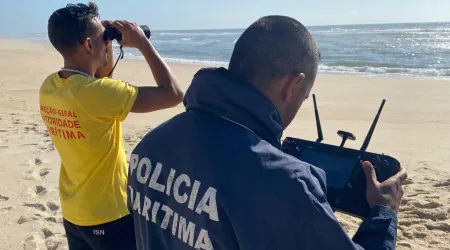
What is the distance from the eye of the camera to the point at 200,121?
1381 millimetres

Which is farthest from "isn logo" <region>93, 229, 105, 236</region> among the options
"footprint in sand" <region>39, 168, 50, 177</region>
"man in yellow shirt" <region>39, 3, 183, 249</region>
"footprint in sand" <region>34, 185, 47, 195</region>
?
"footprint in sand" <region>39, 168, 50, 177</region>

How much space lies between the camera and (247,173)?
48.9 inches

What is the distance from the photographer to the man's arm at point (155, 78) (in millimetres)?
2383

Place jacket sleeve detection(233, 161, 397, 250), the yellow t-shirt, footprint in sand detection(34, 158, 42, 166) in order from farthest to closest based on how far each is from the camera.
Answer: footprint in sand detection(34, 158, 42, 166)
the yellow t-shirt
jacket sleeve detection(233, 161, 397, 250)

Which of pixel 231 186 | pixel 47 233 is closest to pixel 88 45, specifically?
pixel 231 186

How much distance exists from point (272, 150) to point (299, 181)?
0.38 ft

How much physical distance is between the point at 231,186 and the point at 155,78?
1.36m

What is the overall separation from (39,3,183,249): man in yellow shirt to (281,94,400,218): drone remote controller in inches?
31.2

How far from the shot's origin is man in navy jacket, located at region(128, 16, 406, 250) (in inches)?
48.2

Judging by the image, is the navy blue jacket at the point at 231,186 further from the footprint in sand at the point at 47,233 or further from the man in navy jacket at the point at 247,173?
the footprint in sand at the point at 47,233

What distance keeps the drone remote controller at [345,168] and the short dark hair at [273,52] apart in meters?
0.42

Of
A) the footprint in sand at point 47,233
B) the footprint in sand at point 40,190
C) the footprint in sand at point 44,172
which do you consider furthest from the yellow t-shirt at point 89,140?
the footprint in sand at point 44,172

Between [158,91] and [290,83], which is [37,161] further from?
[290,83]

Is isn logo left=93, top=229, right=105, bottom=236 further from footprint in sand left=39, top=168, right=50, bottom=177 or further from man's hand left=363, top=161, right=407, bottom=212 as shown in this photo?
footprint in sand left=39, top=168, right=50, bottom=177
